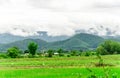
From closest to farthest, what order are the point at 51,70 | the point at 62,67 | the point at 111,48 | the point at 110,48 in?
the point at 51,70
the point at 62,67
the point at 111,48
the point at 110,48

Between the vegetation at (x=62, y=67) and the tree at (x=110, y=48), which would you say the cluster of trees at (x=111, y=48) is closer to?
the tree at (x=110, y=48)

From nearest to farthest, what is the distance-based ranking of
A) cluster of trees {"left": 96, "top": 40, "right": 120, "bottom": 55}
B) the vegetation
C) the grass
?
1. the vegetation
2. the grass
3. cluster of trees {"left": 96, "top": 40, "right": 120, "bottom": 55}

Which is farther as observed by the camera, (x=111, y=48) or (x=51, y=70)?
(x=111, y=48)

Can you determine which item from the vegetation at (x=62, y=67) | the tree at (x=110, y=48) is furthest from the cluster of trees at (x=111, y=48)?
the vegetation at (x=62, y=67)

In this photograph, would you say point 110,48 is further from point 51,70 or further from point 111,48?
point 51,70

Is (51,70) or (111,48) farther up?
(111,48)

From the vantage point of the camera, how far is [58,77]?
65.9ft

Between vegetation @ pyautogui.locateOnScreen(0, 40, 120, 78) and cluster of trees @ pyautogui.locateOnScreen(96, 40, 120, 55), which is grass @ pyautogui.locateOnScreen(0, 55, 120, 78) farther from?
cluster of trees @ pyautogui.locateOnScreen(96, 40, 120, 55)

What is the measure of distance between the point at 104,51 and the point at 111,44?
4.95 metres

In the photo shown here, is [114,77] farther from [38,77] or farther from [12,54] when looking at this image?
[12,54]

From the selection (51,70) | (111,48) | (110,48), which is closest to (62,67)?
(51,70)

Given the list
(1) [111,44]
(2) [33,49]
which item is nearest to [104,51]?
(1) [111,44]

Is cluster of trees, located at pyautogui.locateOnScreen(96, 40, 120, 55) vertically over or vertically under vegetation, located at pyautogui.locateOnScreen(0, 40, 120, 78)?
over

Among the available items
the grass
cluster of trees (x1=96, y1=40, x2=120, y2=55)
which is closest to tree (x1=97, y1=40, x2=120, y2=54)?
cluster of trees (x1=96, y1=40, x2=120, y2=55)
